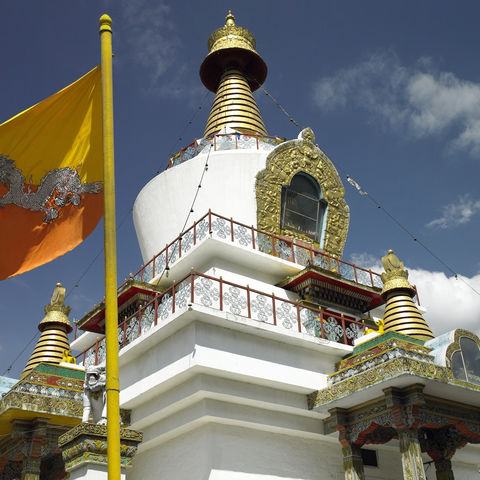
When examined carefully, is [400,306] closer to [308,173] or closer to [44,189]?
[308,173]

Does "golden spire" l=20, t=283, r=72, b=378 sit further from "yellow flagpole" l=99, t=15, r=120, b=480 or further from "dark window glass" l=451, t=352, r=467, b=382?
"yellow flagpole" l=99, t=15, r=120, b=480

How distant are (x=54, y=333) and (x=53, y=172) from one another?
10.6 metres

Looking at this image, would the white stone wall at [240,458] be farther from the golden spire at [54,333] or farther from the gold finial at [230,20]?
the gold finial at [230,20]

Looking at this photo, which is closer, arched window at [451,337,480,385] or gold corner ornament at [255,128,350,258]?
arched window at [451,337,480,385]

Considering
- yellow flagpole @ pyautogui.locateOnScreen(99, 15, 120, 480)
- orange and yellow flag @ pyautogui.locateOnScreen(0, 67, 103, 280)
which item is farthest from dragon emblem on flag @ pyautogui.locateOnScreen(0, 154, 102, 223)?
yellow flagpole @ pyautogui.locateOnScreen(99, 15, 120, 480)

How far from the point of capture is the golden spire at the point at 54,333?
17.6 metres

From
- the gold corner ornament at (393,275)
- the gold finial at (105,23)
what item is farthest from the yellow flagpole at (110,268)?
the gold corner ornament at (393,275)

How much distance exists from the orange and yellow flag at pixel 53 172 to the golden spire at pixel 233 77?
43.3ft

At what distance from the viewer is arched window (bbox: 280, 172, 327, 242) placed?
59.4 feet

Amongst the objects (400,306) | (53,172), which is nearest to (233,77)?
(400,306)

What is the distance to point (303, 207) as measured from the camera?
1867 cm

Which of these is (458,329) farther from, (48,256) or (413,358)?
(48,256)

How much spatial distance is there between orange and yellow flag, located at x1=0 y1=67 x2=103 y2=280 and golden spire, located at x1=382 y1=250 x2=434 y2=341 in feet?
29.7

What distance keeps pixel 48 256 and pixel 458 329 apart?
881 cm
